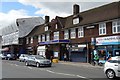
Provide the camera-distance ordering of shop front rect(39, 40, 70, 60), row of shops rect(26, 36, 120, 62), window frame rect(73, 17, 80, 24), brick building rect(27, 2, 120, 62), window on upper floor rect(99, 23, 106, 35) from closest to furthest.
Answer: row of shops rect(26, 36, 120, 62), brick building rect(27, 2, 120, 62), window on upper floor rect(99, 23, 106, 35), window frame rect(73, 17, 80, 24), shop front rect(39, 40, 70, 60)

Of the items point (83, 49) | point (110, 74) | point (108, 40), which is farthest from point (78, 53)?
point (110, 74)

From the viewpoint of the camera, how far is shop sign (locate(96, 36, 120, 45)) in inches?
1217

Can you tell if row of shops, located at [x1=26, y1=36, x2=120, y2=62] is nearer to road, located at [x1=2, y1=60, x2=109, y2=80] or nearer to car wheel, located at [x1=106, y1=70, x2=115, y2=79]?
road, located at [x1=2, y1=60, x2=109, y2=80]

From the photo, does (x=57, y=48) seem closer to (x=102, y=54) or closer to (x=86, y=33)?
(x=86, y=33)

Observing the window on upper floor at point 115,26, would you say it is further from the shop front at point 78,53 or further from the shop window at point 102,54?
the shop front at point 78,53

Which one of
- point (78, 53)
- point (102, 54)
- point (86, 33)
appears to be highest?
point (86, 33)

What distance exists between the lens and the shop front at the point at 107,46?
3123 centimetres

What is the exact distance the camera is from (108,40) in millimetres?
32594

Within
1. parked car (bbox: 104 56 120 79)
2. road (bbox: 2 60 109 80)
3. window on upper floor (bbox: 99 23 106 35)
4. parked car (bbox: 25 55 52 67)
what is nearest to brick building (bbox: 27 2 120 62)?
window on upper floor (bbox: 99 23 106 35)

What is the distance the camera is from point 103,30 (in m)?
34.2

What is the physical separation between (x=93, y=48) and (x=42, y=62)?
1134 cm

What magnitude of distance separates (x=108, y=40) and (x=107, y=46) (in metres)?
1.02

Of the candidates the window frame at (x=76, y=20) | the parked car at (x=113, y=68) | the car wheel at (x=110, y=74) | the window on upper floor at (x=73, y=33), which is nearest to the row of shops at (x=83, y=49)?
the window on upper floor at (x=73, y=33)

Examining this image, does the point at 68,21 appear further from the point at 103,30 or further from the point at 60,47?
the point at 103,30
